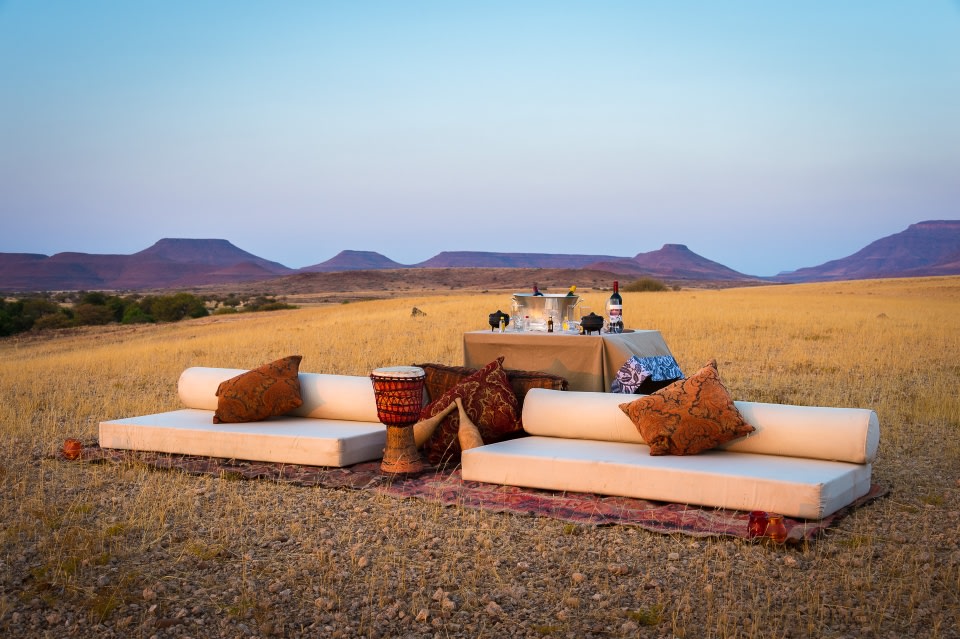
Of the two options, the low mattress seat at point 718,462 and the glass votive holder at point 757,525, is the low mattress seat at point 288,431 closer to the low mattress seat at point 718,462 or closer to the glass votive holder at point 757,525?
the low mattress seat at point 718,462

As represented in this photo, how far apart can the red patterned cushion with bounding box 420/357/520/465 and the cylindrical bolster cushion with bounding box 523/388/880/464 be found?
34 centimetres

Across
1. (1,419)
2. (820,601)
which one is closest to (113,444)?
(1,419)

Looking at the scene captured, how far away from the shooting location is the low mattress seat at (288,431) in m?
6.73

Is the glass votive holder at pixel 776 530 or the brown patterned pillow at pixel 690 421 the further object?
the brown patterned pillow at pixel 690 421

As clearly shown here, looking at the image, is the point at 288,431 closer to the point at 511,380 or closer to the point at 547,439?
the point at 511,380

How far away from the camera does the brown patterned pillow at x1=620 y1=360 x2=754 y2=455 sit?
5750 millimetres

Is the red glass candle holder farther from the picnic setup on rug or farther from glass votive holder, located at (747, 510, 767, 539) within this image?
glass votive holder, located at (747, 510, 767, 539)

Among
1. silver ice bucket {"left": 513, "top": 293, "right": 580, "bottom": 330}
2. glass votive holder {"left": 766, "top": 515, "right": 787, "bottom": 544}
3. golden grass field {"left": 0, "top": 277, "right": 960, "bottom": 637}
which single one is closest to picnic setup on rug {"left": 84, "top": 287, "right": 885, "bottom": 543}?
glass votive holder {"left": 766, "top": 515, "right": 787, "bottom": 544}

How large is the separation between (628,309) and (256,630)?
24220mm

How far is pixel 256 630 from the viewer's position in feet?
12.5

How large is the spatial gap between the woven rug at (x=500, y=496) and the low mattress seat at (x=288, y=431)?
9 centimetres

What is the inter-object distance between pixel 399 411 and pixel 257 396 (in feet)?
5.08

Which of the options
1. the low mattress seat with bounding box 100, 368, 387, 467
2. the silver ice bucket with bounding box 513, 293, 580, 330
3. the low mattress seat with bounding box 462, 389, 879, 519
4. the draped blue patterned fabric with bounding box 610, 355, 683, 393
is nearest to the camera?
the low mattress seat with bounding box 462, 389, 879, 519

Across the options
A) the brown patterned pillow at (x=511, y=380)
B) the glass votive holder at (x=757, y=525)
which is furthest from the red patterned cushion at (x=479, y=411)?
the glass votive holder at (x=757, y=525)
